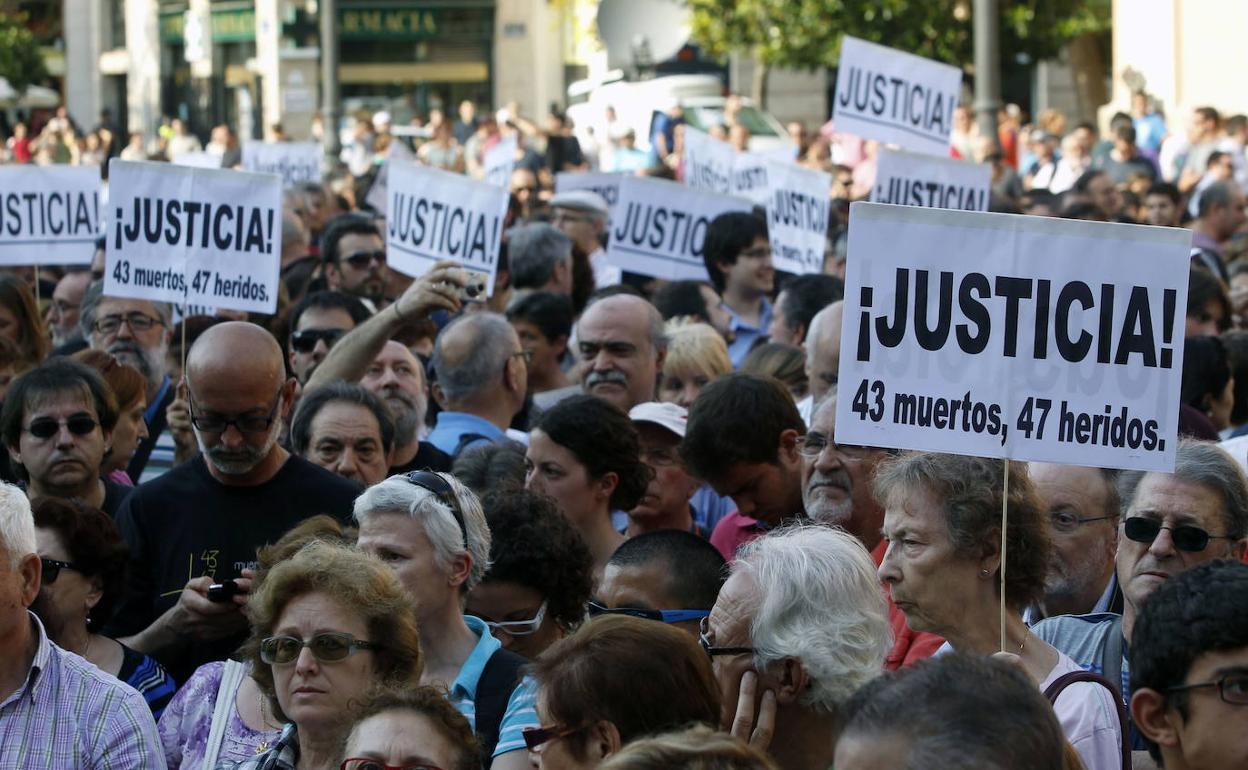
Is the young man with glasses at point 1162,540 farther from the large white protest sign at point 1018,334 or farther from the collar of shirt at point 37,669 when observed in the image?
the collar of shirt at point 37,669

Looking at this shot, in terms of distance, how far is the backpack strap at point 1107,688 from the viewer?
379 centimetres

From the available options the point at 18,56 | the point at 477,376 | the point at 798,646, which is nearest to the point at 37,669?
the point at 798,646

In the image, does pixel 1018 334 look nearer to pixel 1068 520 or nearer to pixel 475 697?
pixel 1068 520

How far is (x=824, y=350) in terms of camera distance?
6645 millimetres

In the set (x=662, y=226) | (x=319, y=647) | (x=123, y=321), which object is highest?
(x=662, y=226)

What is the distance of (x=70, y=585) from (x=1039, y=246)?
2.55m

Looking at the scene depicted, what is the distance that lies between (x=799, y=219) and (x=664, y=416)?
467cm

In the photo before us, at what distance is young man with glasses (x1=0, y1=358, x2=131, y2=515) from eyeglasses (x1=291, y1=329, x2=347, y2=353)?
1861mm

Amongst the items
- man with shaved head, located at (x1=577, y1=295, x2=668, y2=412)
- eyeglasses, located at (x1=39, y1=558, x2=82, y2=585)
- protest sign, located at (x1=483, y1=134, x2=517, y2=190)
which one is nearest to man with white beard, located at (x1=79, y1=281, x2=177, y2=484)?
man with shaved head, located at (x1=577, y1=295, x2=668, y2=412)

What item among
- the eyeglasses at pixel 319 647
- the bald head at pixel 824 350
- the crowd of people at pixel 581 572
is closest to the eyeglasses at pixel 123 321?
the crowd of people at pixel 581 572

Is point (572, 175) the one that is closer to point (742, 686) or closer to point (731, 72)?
point (742, 686)

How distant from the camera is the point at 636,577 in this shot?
4883 millimetres

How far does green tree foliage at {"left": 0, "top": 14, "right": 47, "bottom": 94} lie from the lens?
52.6m

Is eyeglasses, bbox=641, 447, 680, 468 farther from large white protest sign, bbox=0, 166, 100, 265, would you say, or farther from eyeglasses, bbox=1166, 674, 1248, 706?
large white protest sign, bbox=0, 166, 100, 265
